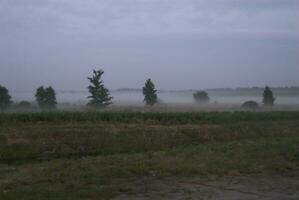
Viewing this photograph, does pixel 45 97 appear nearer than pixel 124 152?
No

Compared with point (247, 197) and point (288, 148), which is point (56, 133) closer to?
point (288, 148)

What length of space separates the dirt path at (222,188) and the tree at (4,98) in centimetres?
3981

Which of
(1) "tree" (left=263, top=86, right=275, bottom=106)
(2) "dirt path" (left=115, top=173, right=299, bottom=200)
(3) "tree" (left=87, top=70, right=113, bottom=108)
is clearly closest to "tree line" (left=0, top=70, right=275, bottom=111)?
(3) "tree" (left=87, top=70, right=113, bottom=108)

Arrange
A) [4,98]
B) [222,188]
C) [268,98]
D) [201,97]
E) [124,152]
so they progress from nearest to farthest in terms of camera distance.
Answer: [222,188] < [124,152] < [4,98] < [268,98] < [201,97]

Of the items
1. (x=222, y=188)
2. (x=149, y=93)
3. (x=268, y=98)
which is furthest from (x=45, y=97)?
(x=222, y=188)

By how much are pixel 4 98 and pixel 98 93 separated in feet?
30.1

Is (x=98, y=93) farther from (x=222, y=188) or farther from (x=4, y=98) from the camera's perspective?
(x=222, y=188)

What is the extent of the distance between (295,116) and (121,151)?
20.1 m

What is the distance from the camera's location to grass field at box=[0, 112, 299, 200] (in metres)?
12.5

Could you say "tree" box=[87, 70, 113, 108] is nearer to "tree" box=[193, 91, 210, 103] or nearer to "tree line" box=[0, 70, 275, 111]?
"tree line" box=[0, 70, 275, 111]

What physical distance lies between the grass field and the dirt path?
0.48 m

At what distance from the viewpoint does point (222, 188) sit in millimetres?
12375

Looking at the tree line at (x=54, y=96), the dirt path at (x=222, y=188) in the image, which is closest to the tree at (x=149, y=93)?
the tree line at (x=54, y=96)

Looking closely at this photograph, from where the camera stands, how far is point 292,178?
14.3 meters
